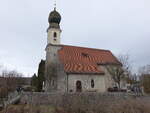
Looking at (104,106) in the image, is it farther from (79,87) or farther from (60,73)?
(60,73)

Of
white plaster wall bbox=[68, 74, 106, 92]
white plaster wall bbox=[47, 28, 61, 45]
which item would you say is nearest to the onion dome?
white plaster wall bbox=[47, 28, 61, 45]

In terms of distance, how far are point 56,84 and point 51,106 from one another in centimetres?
1121

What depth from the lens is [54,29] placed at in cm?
3897

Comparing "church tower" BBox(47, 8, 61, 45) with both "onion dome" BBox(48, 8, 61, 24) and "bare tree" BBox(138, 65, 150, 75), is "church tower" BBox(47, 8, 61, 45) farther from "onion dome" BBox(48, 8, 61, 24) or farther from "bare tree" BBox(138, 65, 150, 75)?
"bare tree" BBox(138, 65, 150, 75)

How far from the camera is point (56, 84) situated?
35188mm

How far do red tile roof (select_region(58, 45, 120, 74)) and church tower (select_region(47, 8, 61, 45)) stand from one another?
7.56 ft

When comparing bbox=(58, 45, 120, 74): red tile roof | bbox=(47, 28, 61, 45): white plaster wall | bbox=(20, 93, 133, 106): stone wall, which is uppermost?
bbox=(47, 28, 61, 45): white plaster wall

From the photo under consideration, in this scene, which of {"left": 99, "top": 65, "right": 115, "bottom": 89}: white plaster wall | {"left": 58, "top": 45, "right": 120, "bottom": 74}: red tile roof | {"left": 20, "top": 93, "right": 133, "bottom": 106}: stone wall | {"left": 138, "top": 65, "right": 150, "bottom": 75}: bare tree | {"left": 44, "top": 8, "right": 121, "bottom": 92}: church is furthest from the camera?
{"left": 138, "top": 65, "right": 150, "bottom": 75}: bare tree

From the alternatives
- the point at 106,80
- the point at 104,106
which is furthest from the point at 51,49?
the point at 104,106

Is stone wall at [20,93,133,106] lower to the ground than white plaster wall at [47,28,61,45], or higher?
lower

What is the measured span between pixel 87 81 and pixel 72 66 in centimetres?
389

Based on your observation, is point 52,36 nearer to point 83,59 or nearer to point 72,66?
point 83,59

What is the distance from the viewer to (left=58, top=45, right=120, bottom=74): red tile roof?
3438 centimetres

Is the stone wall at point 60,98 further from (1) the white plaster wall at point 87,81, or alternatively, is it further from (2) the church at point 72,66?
(1) the white plaster wall at point 87,81
